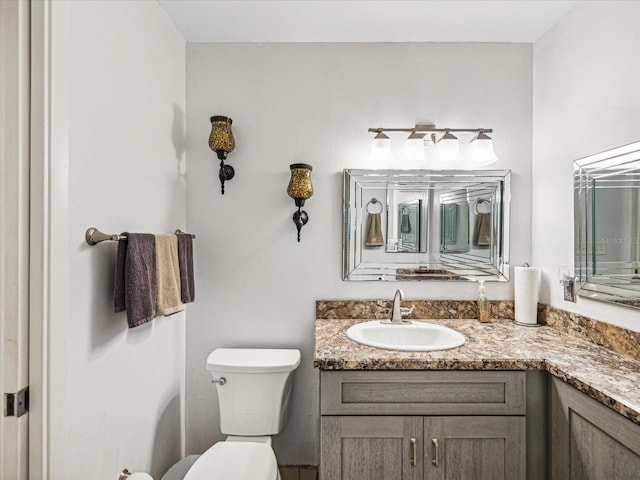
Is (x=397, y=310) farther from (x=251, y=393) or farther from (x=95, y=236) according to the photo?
(x=95, y=236)

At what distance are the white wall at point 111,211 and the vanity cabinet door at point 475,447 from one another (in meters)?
1.16

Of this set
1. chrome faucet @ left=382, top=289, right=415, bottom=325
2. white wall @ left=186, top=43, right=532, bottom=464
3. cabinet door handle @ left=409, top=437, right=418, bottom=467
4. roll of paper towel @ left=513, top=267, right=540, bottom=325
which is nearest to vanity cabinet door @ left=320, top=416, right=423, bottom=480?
cabinet door handle @ left=409, top=437, right=418, bottom=467

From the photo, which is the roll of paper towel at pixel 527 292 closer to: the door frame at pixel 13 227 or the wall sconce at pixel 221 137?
the wall sconce at pixel 221 137

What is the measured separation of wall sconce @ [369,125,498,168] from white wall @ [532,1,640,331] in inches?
11.3

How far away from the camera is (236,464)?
5.02ft

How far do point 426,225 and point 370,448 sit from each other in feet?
3.77

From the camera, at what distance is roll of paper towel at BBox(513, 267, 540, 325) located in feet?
6.49

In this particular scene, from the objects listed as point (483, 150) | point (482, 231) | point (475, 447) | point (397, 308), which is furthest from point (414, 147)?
point (475, 447)

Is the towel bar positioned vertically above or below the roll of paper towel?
above

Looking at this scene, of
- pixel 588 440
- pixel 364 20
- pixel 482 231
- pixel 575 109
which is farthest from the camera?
pixel 482 231

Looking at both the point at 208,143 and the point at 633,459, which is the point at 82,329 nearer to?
the point at 208,143

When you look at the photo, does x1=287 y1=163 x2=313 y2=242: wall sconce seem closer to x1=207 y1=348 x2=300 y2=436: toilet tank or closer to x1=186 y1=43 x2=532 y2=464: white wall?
x1=186 y1=43 x2=532 y2=464: white wall

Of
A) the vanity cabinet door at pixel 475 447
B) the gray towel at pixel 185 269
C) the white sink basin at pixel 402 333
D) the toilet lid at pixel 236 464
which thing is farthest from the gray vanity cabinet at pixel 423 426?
the gray towel at pixel 185 269

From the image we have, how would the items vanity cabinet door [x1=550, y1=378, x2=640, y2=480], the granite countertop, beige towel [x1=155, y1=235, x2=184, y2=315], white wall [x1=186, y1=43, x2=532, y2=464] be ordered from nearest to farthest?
vanity cabinet door [x1=550, y1=378, x2=640, y2=480], the granite countertop, beige towel [x1=155, y1=235, x2=184, y2=315], white wall [x1=186, y1=43, x2=532, y2=464]
